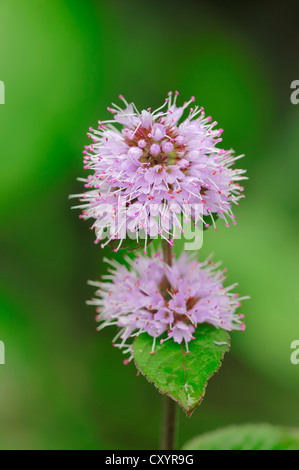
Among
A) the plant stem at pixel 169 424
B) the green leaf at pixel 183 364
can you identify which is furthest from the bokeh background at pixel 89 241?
the green leaf at pixel 183 364

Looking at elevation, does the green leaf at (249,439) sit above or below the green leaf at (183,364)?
below

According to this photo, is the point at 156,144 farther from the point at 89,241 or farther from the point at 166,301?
the point at 89,241

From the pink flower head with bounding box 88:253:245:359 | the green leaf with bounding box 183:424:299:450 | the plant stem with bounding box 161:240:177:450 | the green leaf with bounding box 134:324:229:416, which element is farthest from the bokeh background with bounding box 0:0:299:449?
the green leaf with bounding box 134:324:229:416

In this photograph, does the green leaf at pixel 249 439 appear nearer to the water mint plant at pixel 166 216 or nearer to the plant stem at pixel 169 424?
the plant stem at pixel 169 424

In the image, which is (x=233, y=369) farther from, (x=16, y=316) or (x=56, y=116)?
(x=56, y=116)

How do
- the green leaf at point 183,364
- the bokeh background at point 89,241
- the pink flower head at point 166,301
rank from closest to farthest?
the green leaf at point 183,364
the pink flower head at point 166,301
the bokeh background at point 89,241

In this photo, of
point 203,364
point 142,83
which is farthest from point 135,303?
point 142,83

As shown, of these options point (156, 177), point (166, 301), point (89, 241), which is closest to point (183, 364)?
point (166, 301)
